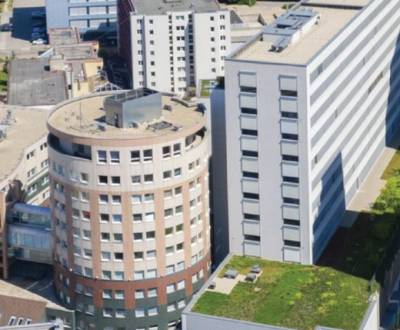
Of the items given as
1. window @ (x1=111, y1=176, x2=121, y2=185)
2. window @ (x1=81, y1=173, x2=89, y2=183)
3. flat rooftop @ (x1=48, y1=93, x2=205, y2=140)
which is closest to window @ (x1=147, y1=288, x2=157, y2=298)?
window @ (x1=111, y1=176, x2=121, y2=185)

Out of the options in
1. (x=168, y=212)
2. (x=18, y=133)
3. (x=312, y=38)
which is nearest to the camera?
(x=168, y=212)

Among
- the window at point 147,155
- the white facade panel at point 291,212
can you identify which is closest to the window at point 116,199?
the window at point 147,155

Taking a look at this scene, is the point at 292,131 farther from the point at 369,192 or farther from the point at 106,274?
the point at 369,192

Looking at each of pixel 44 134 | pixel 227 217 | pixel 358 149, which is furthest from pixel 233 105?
pixel 44 134

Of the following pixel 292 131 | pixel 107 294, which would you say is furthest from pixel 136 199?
pixel 292 131

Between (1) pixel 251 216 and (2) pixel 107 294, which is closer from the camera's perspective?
(2) pixel 107 294

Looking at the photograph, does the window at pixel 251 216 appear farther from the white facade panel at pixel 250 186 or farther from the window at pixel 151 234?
the window at pixel 151 234

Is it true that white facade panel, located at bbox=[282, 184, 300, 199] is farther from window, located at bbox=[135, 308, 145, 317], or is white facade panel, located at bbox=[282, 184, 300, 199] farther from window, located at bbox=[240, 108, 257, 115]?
window, located at bbox=[135, 308, 145, 317]
